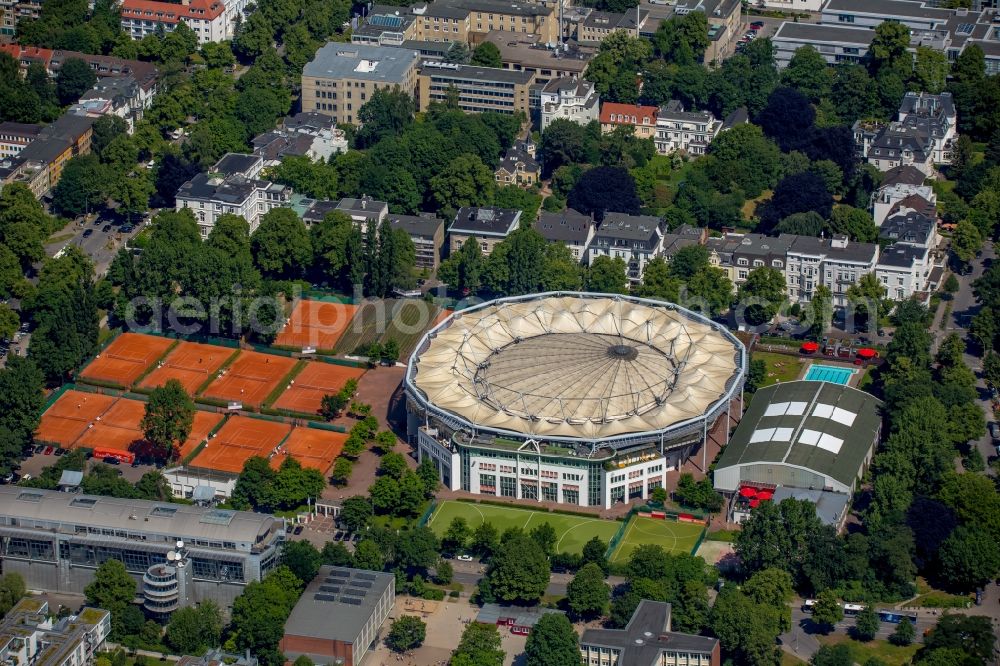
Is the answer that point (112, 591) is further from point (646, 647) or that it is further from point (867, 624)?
point (867, 624)

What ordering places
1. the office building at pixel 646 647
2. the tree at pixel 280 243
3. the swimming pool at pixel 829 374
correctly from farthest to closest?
the tree at pixel 280 243 < the swimming pool at pixel 829 374 < the office building at pixel 646 647

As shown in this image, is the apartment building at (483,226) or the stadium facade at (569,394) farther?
the apartment building at (483,226)

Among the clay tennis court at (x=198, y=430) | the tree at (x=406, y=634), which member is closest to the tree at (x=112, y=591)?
the tree at (x=406, y=634)

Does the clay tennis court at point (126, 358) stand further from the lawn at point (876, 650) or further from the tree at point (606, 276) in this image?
the lawn at point (876, 650)

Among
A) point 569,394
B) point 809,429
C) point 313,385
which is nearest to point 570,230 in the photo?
point 313,385

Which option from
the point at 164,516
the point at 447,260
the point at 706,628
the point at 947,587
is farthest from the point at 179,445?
the point at 947,587

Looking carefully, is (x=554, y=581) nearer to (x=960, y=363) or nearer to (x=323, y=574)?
(x=323, y=574)
